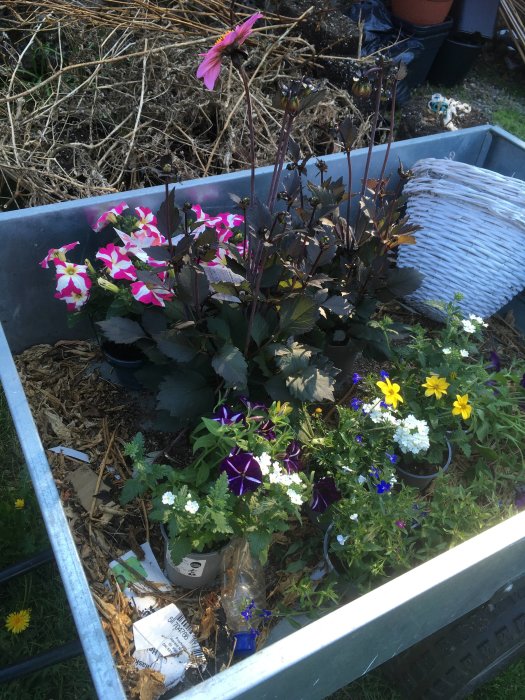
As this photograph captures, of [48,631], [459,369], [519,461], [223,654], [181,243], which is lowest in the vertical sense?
[48,631]

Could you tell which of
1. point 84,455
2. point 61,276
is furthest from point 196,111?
point 84,455

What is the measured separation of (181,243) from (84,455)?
2.32 feet

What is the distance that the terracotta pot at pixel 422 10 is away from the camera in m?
4.32

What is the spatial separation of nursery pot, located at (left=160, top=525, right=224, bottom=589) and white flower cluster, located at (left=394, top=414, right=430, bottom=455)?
19.7 inches

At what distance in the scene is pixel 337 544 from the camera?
1458 mm

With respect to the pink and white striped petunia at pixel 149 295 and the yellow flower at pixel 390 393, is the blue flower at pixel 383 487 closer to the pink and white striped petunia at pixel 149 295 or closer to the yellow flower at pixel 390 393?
the yellow flower at pixel 390 393

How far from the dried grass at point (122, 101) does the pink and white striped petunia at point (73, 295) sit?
933 mm

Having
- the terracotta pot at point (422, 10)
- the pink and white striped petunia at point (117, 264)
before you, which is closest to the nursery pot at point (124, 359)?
the pink and white striped petunia at point (117, 264)

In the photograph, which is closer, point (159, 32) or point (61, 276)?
point (61, 276)

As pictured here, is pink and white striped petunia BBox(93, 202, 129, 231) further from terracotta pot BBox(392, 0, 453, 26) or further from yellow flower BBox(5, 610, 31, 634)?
terracotta pot BBox(392, 0, 453, 26)

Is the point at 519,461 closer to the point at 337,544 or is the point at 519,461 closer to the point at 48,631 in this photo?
the point at 337,544

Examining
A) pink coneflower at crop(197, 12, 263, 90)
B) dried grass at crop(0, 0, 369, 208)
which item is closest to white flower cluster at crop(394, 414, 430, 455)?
pink coneflower at crop(197, 12, 263, 90)

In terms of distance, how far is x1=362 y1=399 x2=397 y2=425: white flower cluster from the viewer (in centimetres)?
154

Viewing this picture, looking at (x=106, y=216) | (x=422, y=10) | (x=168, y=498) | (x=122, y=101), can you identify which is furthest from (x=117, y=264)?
(x=422, y=10)
